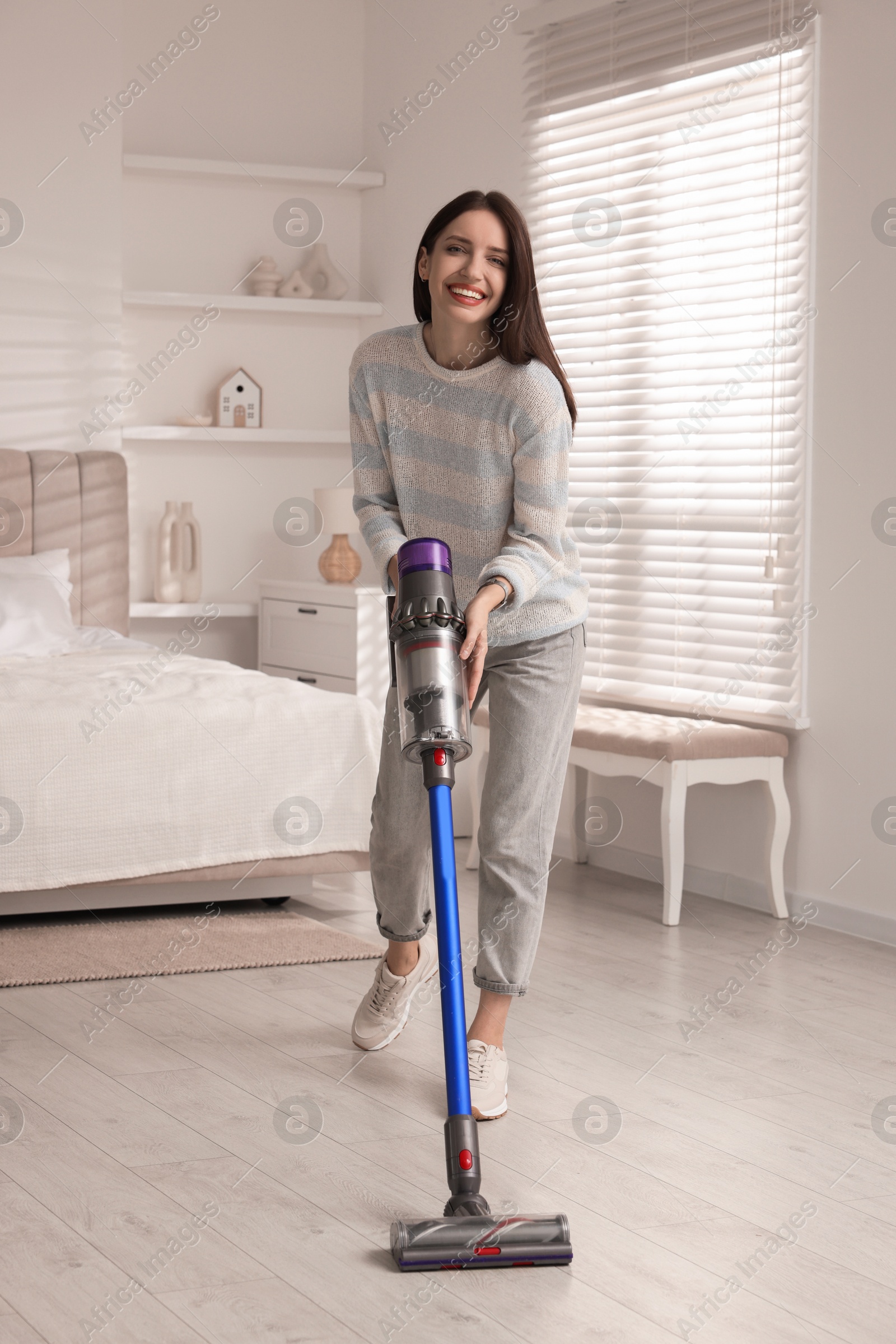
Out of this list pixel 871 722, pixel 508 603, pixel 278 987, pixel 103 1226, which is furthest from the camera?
pixel 871 722

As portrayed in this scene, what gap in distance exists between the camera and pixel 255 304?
17.9 feet

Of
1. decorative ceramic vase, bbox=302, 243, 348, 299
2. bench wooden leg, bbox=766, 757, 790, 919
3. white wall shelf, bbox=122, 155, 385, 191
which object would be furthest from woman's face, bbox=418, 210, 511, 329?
decorative ceramic vase, bbox=302, 243, 348, 299

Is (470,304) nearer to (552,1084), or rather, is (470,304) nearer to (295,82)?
(552,1084)

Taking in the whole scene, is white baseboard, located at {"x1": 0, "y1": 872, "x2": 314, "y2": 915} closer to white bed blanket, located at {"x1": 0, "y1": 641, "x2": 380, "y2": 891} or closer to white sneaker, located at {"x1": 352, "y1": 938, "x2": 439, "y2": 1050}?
white bed blanket, located at {"x1": 0, "y1": 641, "x2": 380, "y2": 891}

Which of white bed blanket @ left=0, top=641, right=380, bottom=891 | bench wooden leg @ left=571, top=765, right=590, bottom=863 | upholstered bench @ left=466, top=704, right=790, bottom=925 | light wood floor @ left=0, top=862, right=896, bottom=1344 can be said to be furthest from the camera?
bench wooden leg @ left=571, top=765, right=590, bottom=863

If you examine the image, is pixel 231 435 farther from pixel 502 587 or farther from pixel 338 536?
pixel 502 587

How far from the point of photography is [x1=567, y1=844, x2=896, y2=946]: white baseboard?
12.0 feet

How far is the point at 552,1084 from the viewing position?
2535mm

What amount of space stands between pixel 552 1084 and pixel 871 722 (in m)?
1.56

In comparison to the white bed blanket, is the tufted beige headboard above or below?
above

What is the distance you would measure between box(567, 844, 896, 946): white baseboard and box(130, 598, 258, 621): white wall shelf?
5.12 ft

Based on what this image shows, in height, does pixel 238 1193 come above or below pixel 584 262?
below

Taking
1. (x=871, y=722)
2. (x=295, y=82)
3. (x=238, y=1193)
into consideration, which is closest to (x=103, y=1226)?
(x=238, y=1193)

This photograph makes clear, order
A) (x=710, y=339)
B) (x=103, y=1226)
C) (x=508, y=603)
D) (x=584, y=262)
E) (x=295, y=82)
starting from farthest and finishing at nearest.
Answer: (x=295, y=82) < (x=584, y=262) < (x=710, y=339) < (x=508, y=603) < (x=103, y=1226)
